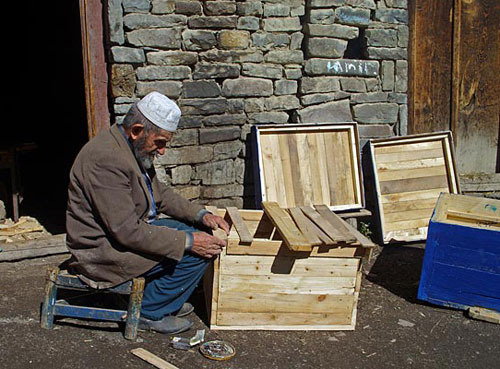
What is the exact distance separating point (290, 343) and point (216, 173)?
6.95 feet

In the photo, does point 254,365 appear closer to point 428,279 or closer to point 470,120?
point 428,279

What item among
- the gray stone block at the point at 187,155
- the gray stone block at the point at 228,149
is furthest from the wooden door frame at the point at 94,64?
the gray stone block at the point at 228,149

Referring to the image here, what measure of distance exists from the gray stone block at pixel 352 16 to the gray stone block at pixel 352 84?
53 centimetres

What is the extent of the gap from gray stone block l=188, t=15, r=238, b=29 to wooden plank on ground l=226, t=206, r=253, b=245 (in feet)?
5.83

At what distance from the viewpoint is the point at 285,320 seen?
3938mm

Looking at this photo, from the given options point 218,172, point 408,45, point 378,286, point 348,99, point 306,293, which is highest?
point 408,45

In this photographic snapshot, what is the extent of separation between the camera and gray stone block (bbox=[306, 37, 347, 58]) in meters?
5.63

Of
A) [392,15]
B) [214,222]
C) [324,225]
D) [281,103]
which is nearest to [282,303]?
[324,225]

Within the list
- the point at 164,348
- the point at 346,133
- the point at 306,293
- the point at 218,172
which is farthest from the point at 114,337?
the point at 346,133

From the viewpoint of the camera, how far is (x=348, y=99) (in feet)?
19.4

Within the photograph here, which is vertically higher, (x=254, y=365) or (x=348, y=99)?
(x=348, y=99)

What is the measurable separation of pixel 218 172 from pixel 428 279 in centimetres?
214

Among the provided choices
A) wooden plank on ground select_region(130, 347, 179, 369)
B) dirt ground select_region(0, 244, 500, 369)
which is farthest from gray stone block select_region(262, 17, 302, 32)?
→ wooden plank on ground select_region(130, 347, 179, 369)

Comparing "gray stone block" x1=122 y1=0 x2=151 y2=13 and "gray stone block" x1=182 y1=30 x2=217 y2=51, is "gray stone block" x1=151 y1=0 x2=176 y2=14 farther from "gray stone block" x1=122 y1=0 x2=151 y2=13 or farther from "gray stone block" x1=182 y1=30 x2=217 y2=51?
"gray stone block" x1=182 y1=30 x2=217 y2=51
